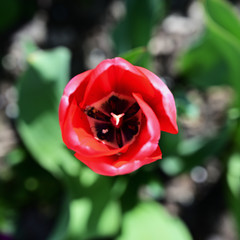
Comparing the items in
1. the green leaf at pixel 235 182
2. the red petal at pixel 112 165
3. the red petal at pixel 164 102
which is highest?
the red petal at pixel 164 102

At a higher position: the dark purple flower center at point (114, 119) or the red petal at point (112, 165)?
the red petal at point (112, 165)

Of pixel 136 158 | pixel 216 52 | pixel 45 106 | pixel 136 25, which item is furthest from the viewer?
pixel 216 52

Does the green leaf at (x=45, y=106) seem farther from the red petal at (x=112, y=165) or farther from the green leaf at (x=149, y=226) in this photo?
the red petal at (x=112, y=165)

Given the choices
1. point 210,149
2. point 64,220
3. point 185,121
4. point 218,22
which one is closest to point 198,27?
point 185,121

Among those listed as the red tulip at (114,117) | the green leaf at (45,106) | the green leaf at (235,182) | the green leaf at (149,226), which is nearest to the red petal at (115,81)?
the red tulip at (114,117)

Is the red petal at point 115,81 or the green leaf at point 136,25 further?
the green leaf at point 136,25

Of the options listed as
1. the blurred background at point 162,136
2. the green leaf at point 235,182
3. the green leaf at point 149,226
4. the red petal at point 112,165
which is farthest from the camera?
the green leaf at point 235,182

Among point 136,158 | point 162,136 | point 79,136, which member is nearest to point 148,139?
point 136,158

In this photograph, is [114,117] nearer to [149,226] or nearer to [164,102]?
[164,102]
